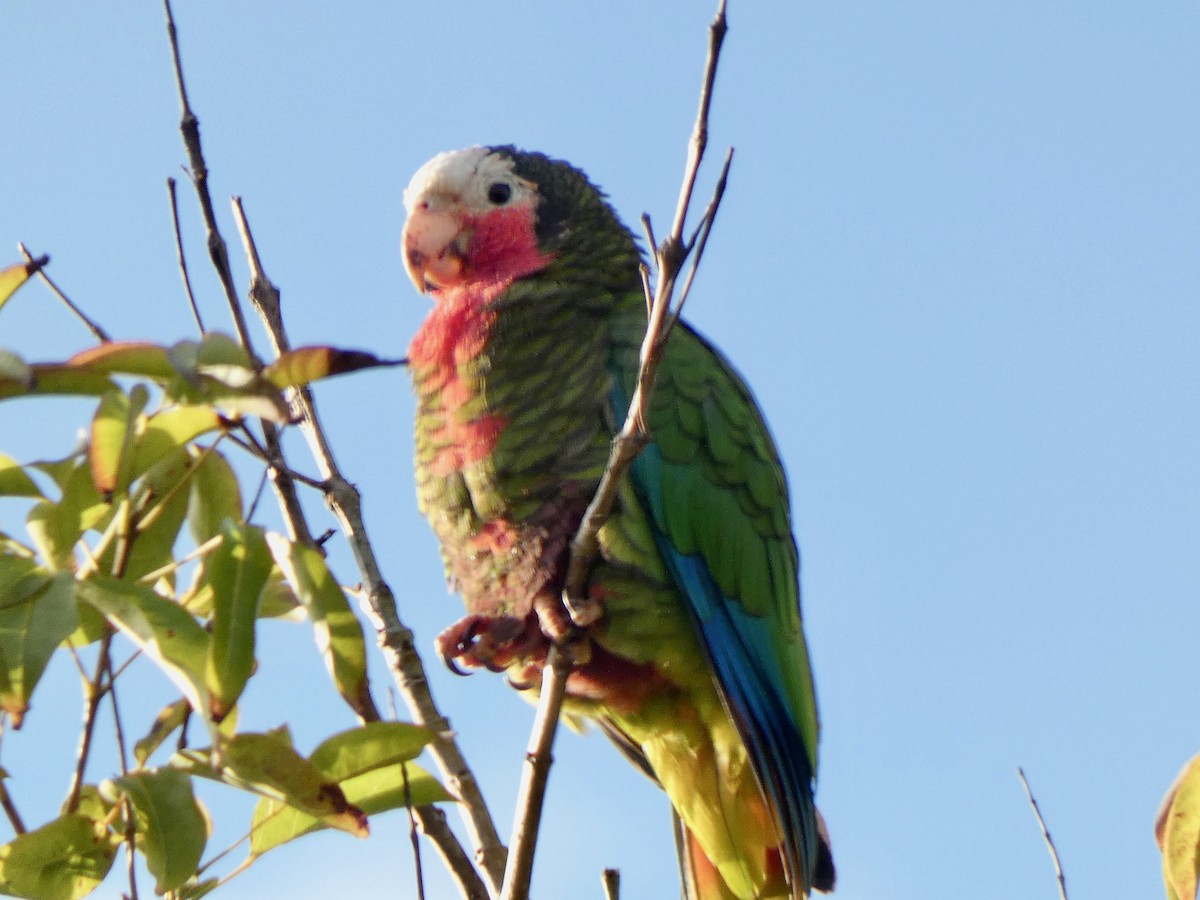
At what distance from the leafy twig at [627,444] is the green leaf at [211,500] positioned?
43cm

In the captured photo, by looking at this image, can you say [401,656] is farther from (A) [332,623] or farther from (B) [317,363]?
(B) [317,363]

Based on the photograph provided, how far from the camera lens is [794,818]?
7.24ft

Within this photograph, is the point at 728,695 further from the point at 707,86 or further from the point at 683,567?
the point at 707,86

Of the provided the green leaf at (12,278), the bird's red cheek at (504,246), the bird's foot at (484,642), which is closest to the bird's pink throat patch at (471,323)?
the bird's red cheek at (504,246)

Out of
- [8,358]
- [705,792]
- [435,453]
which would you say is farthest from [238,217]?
[705,792]

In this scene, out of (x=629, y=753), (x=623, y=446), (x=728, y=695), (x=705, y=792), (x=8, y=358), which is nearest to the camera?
(x=8, y=358)

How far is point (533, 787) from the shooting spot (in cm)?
155

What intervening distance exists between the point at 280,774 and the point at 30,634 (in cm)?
27

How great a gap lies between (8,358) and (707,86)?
70cm

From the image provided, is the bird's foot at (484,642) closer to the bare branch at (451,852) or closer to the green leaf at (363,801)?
the bare branch at (451,852)

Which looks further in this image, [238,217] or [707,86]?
[238,217]

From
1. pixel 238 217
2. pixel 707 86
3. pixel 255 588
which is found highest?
pixel 238 217

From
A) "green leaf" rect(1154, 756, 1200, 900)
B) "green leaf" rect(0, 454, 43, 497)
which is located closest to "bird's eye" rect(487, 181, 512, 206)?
"green leaf" rect(0, 454, 43, 497)

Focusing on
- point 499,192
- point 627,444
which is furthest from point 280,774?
point 499,192
